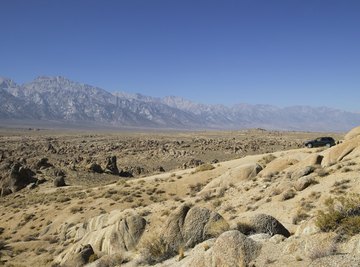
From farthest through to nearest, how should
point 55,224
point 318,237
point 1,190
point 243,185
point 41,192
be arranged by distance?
point 1,190 → point 41,192 → point 55,224 → point 243,185 → point 318,237

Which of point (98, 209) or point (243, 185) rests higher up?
point (243, 185)

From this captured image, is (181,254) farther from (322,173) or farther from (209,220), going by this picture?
(322,173)

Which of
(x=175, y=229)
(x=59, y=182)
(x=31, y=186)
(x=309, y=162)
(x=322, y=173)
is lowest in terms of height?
(x=31, y=186)

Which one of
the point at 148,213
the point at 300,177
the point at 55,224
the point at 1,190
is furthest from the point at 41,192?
the point at 300,177

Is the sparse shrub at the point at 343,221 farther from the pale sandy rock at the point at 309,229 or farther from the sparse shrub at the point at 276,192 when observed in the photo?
the sparse shrub at the point at 276,192

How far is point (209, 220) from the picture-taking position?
1394cm

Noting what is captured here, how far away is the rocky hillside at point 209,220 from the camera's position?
9.81 metres

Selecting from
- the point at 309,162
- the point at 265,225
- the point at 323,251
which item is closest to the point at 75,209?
the point at 309,162

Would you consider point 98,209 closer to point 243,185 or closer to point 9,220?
point 9,220

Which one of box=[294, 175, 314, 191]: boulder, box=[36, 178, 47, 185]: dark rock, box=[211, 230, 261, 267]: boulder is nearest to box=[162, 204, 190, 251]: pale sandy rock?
box=[211, 230, 261, 267]: boulder

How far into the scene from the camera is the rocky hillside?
9812 mm

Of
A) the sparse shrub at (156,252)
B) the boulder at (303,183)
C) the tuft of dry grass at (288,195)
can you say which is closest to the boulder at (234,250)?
the sparse shrub at (156,252)

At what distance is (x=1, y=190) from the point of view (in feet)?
145

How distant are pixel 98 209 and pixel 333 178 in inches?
678
